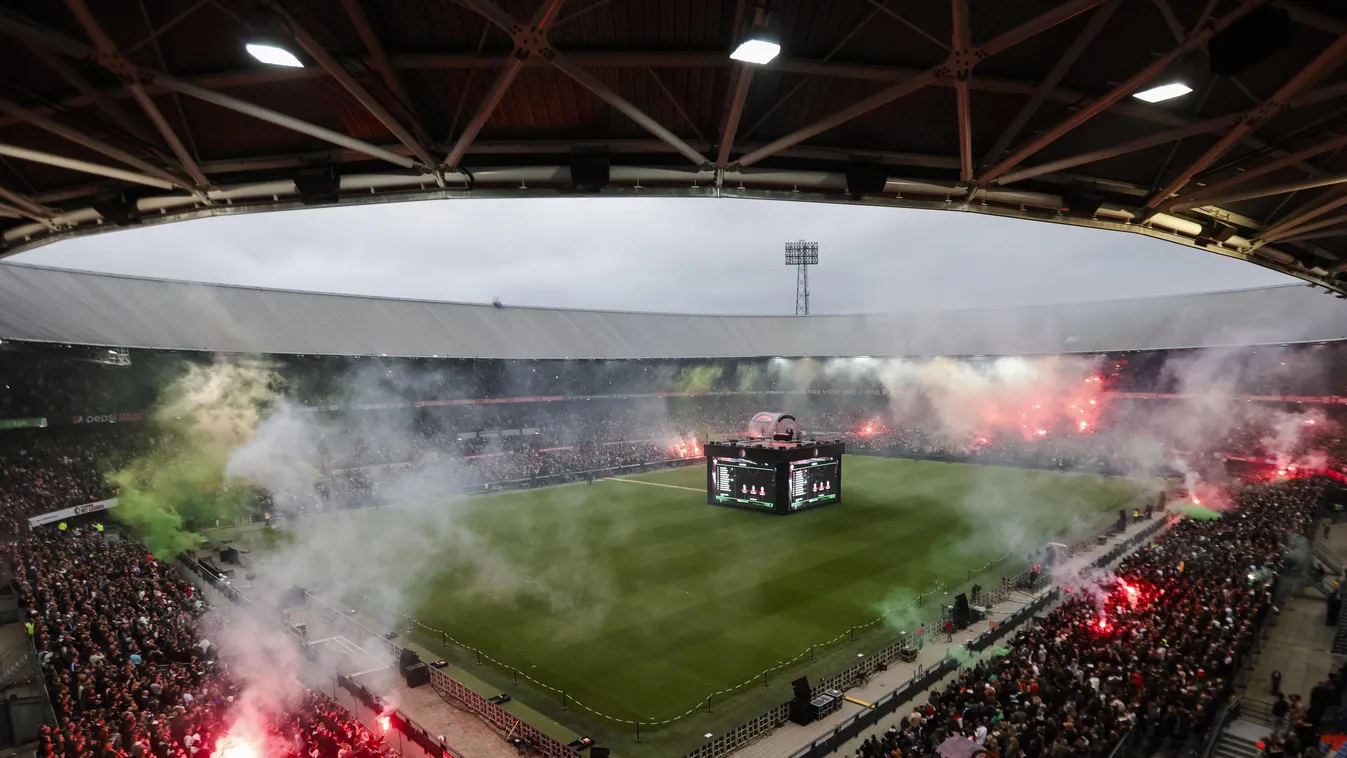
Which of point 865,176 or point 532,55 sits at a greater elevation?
point 532,55

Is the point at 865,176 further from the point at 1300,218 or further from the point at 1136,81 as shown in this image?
the point at 1300,218

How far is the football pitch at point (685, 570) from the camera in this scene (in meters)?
18.0

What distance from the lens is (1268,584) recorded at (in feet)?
55.2

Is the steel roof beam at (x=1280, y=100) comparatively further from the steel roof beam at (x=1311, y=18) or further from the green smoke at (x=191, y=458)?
the green smoke at (x=191, y=458)

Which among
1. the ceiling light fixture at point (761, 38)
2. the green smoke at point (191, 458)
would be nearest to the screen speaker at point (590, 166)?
the ceiling light fixture at point (761, 38)

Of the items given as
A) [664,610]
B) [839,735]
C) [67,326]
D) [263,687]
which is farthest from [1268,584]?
[67,326]

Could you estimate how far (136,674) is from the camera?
46.7 feet

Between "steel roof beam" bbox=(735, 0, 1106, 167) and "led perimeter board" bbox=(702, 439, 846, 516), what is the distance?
27160mm

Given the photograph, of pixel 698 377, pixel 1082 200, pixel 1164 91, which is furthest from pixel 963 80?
pixel 698 377

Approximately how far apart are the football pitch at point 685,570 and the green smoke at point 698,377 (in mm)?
22414

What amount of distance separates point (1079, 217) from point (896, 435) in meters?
53.5

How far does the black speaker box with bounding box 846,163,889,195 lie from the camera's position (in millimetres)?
8172

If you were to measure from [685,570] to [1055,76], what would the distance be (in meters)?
21.3

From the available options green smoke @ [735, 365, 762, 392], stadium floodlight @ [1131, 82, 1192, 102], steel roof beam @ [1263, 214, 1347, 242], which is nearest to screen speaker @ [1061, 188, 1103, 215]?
stadium floodlight @ [1131, 82, 1192, 102]
